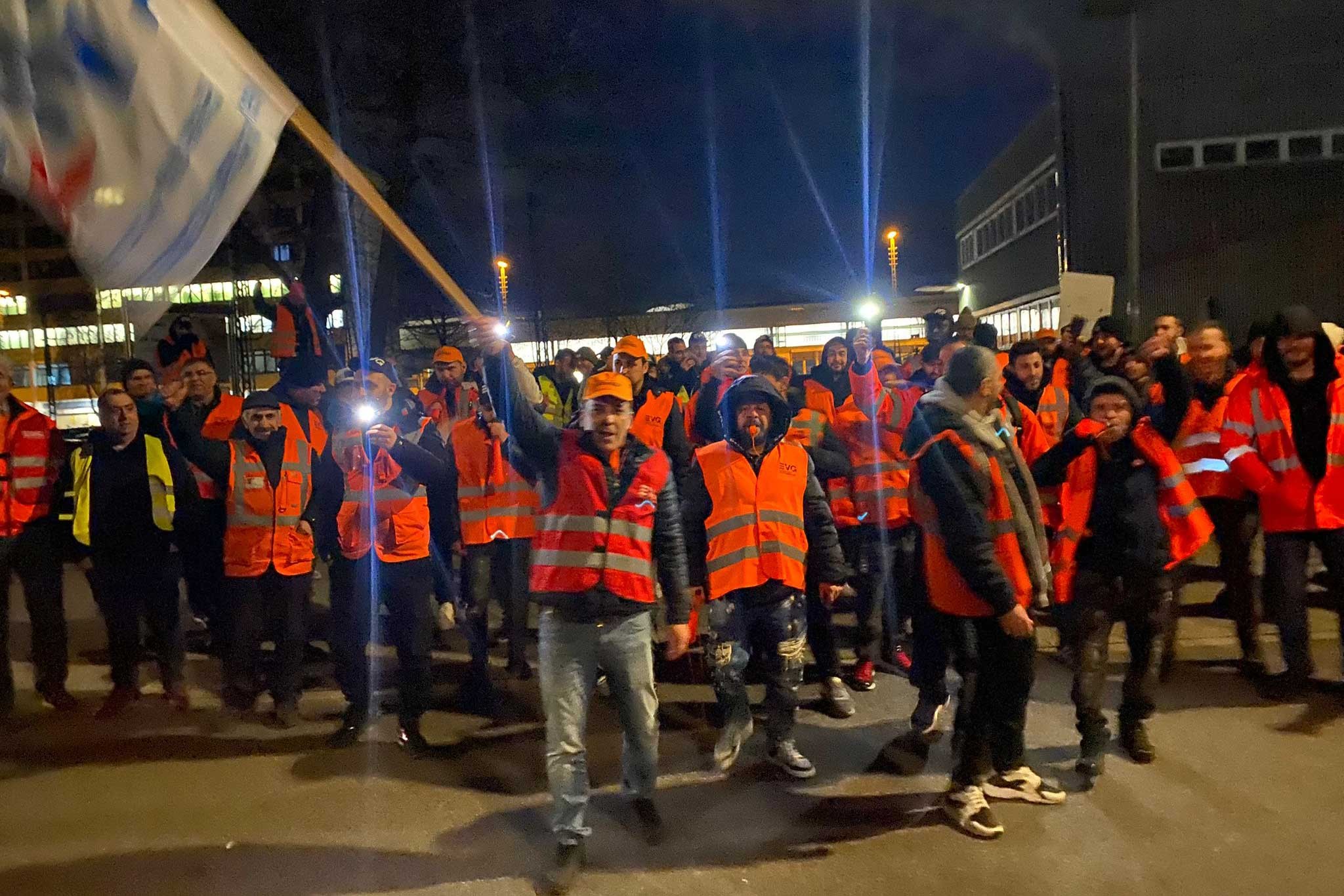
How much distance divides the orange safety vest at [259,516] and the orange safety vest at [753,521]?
8.33 feet

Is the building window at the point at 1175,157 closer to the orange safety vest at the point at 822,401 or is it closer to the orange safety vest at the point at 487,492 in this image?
the orange safety vest at the point at 822,401

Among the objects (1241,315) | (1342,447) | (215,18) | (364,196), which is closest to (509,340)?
(364,196)

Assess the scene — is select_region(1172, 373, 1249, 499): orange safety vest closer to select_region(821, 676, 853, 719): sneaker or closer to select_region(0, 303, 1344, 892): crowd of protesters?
select_region(0, 303, 1344, 892): crowd of protesters

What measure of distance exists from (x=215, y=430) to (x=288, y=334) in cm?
202

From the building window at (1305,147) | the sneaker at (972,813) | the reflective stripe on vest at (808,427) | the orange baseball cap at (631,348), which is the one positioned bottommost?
the sneaker at (972,813)

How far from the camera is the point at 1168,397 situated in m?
4.38

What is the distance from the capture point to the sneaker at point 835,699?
5.23 m

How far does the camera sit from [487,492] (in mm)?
5848

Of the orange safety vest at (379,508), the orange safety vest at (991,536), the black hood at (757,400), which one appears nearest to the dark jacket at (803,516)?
the black hood at (757,400)

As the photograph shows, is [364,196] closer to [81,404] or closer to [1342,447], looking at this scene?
[1342,447]

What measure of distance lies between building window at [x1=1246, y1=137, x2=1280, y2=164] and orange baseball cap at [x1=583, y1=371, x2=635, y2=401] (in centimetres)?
2694

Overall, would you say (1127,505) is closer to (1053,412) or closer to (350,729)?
(1053,412)

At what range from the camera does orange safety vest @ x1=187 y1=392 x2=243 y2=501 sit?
19.6 feet

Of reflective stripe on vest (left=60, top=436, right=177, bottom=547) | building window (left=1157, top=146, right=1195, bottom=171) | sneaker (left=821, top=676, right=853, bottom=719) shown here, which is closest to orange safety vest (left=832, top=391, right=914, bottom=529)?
sneaker (left=821, top=676, right=853, bottom=719)
